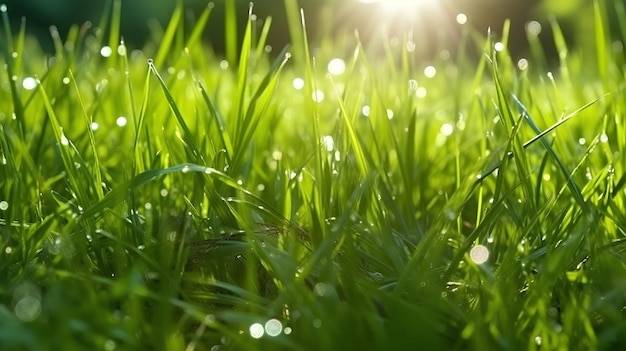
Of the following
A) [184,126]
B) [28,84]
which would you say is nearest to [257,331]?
[184,126]

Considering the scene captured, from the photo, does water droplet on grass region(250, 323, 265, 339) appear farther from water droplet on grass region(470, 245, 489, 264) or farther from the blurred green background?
the blurred green background

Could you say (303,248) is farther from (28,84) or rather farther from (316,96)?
(28,84)

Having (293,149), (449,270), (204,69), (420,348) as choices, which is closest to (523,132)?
(293,149)

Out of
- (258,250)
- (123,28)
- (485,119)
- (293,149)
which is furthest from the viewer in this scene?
(123,28)

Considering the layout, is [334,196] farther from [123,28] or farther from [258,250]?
[123,28]

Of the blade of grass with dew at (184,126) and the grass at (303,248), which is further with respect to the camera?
the blade of grass with dew at (184,126)

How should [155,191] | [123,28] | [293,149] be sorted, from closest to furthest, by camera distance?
[155,191] → [293,149] → [123,28]

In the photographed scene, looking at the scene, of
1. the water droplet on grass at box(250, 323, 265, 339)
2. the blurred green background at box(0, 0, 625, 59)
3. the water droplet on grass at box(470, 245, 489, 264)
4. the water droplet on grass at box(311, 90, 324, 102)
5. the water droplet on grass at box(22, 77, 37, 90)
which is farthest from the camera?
the blurred green background at box(0, 0, 625, 59)

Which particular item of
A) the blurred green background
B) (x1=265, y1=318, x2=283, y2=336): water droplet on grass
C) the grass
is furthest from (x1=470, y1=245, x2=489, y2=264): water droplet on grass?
the blurred green background

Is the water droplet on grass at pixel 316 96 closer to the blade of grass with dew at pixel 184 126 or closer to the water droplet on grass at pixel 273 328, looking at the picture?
the blade of grass with dew at pixel 184 126

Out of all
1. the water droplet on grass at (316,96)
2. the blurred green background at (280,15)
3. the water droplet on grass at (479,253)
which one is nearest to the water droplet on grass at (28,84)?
the water droplet on grass at (316,96)

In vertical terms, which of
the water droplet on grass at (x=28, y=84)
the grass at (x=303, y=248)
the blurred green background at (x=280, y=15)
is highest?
the water droplet on grass at (x=28, y=84)
